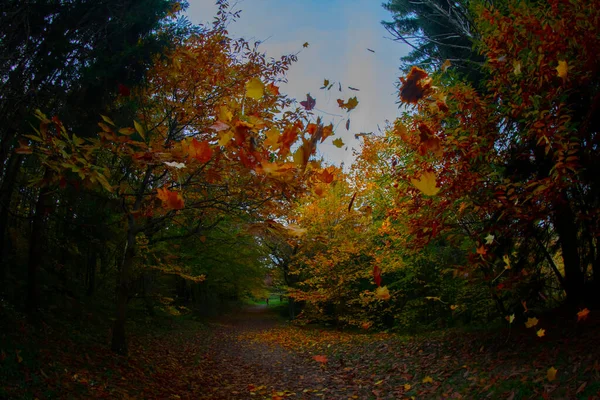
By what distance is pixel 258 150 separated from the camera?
8.52ft

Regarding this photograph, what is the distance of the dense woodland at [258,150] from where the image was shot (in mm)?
2744

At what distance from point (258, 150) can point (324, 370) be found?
5.76m

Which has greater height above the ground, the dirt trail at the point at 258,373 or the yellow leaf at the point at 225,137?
the yellow leaf at the point at 225,137

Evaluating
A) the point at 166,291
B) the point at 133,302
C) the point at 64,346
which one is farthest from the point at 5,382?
the point at 166,291

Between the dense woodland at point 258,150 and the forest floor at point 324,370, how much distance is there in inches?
3.9

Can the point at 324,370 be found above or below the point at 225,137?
below

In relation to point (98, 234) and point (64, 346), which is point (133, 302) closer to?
point (98, 234)

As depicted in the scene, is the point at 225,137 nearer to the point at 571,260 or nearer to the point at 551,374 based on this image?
the point at 551,374

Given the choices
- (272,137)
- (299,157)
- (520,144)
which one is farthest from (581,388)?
(272,137)

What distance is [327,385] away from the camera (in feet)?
18.6

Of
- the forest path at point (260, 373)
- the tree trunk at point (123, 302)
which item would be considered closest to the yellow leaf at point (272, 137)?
the forest path at point (260, 373)

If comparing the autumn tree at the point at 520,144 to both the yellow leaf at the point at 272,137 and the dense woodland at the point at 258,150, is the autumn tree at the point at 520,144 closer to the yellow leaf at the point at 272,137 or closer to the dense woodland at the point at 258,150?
the dense woodland at the point at 258,150

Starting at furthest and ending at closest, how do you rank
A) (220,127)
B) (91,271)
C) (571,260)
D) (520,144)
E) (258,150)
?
1. (91,271)
2. (571,260)
3. (520,144)
4. (258,150)
5. (220,127)

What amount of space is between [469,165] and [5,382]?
576 cm
